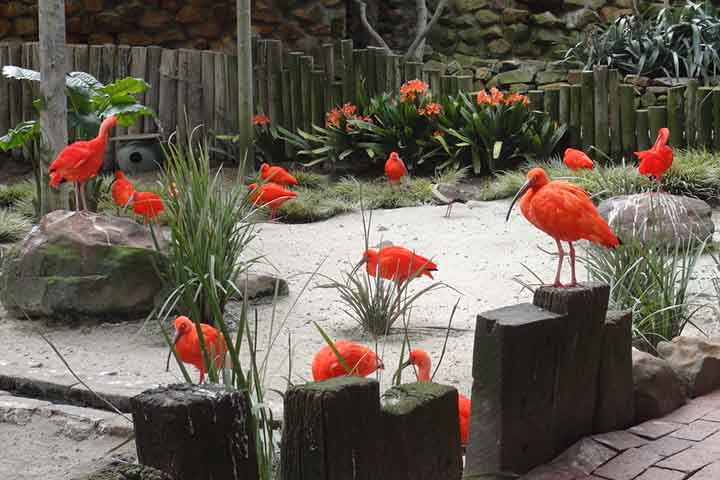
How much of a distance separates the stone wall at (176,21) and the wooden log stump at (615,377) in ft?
38.8

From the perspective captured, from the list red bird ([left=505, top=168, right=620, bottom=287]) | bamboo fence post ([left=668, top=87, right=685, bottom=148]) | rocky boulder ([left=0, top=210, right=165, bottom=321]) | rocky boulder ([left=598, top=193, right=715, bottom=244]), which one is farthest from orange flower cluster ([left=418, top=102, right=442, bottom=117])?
red bird ([left=505, top=168, right=620, bottom=287])

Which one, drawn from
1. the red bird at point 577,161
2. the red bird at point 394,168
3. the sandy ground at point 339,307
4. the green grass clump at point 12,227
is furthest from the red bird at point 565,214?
the green grass clump at point 12,227

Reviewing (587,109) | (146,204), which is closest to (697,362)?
(146,204)

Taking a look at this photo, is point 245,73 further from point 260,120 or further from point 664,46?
point 664,46

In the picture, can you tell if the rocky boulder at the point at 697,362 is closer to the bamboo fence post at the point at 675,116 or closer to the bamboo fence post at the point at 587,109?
the bamboo fence post at the point at 675,116

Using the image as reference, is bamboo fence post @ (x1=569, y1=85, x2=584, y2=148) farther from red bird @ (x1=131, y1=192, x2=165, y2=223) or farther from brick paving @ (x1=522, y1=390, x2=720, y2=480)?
brick paving @ (x1=522, y1=390, x2=720, y2=480)

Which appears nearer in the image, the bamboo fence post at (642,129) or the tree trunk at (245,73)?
the bamboo fence post at (642,129)

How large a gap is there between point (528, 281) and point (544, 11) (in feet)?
36.3

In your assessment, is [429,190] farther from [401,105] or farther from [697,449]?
[697,449]

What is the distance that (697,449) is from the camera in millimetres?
3490

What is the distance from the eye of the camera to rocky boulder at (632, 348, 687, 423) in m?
3.87

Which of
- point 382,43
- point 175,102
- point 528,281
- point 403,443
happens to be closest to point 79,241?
point 528,281

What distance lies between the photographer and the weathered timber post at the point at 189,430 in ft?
7.28

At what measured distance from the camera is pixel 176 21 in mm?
14594
